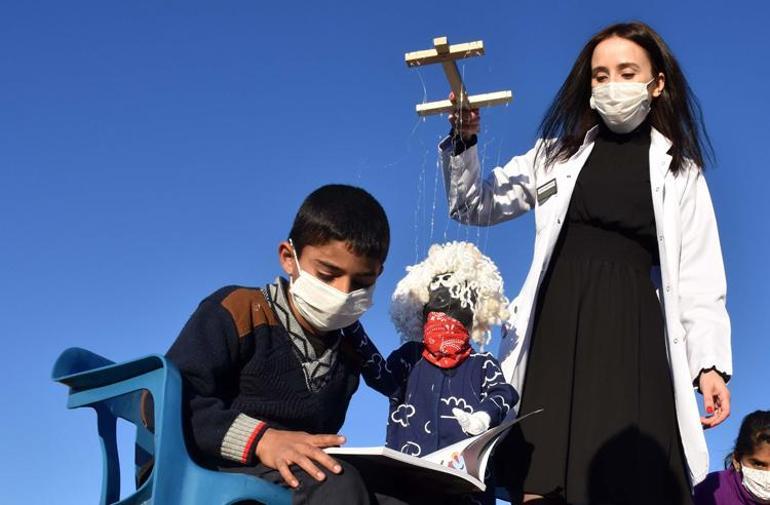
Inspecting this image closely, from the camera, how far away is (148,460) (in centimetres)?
324

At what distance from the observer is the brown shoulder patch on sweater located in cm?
334

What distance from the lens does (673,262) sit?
390 centimetres

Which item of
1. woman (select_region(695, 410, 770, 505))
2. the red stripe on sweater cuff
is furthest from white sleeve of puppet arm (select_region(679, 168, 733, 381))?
woman (select_region(695, 410, 770, 505))

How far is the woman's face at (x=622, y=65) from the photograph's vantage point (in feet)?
13.6

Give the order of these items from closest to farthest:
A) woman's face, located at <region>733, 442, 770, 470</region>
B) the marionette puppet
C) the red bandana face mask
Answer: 1. the marionette puppet
2. the red bandana face mask
3. woman's face, located at <region>733, 442, 770, 470</region>

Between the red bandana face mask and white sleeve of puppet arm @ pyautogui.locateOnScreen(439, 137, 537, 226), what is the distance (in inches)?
17.5

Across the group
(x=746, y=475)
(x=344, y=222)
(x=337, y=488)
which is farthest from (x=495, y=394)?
(x=746, y=475)

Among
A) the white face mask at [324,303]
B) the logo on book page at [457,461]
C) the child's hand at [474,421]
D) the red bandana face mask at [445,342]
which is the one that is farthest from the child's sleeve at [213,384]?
the red bandana face mask at [445,342]

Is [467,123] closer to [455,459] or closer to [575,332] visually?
[575,332]

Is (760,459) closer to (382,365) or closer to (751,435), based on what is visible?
(751,435)

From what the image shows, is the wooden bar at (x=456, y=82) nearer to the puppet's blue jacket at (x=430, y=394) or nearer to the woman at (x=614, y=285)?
the woman at (x=614, y=285)

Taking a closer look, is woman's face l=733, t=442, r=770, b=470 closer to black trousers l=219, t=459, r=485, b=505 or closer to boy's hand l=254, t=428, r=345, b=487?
black trousers l=219, t=459, r=485, b=505

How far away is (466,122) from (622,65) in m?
0.68

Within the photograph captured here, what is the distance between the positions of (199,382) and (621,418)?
5.21ft
